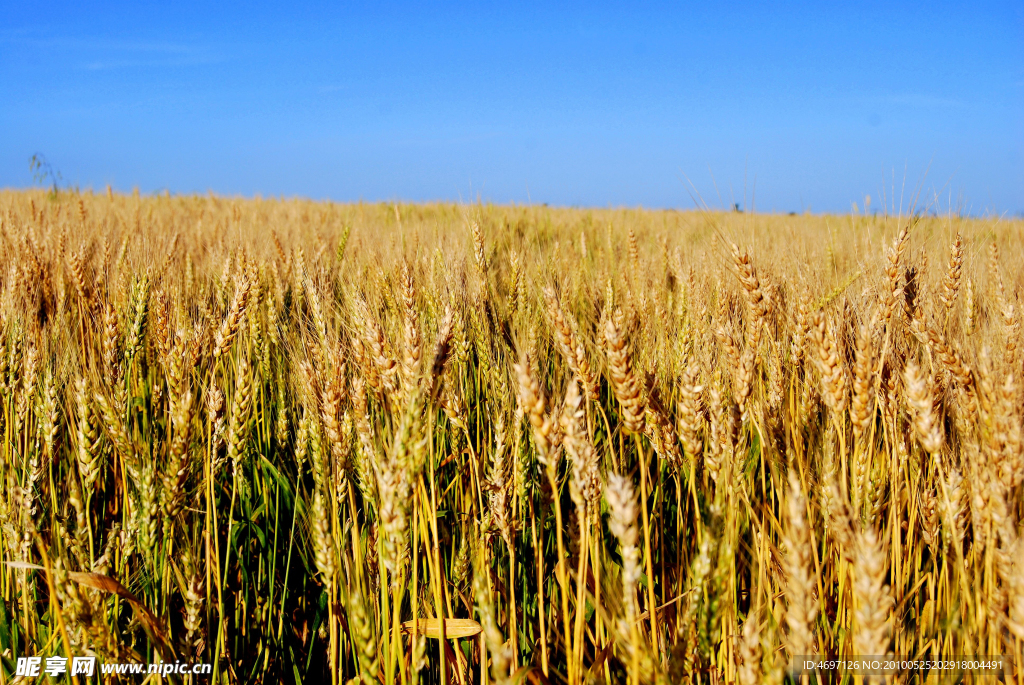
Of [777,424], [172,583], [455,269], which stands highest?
[455,269]

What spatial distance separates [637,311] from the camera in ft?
6.83

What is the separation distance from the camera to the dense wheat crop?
816 millimetres

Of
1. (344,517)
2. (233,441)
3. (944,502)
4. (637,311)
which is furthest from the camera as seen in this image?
(637,311)

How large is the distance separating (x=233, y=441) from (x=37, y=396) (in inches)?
26.9

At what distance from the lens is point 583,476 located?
30.5 inches

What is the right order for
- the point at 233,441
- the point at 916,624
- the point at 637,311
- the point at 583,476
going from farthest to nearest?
the point at 637,311 < the point at 916,624 < the point at 233,441 < the point at 583,476

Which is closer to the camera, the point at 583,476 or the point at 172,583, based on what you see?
the point at 583,476

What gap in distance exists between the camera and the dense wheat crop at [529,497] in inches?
32.1

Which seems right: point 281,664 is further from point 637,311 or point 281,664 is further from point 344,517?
point 637,311

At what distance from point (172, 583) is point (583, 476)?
1011 millimetres

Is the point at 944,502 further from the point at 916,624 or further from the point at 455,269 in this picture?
the point at 455,269

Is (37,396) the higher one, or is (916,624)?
(37,396)

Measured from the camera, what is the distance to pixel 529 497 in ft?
4.40

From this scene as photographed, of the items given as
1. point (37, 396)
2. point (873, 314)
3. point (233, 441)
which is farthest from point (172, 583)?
point (873, 314)
